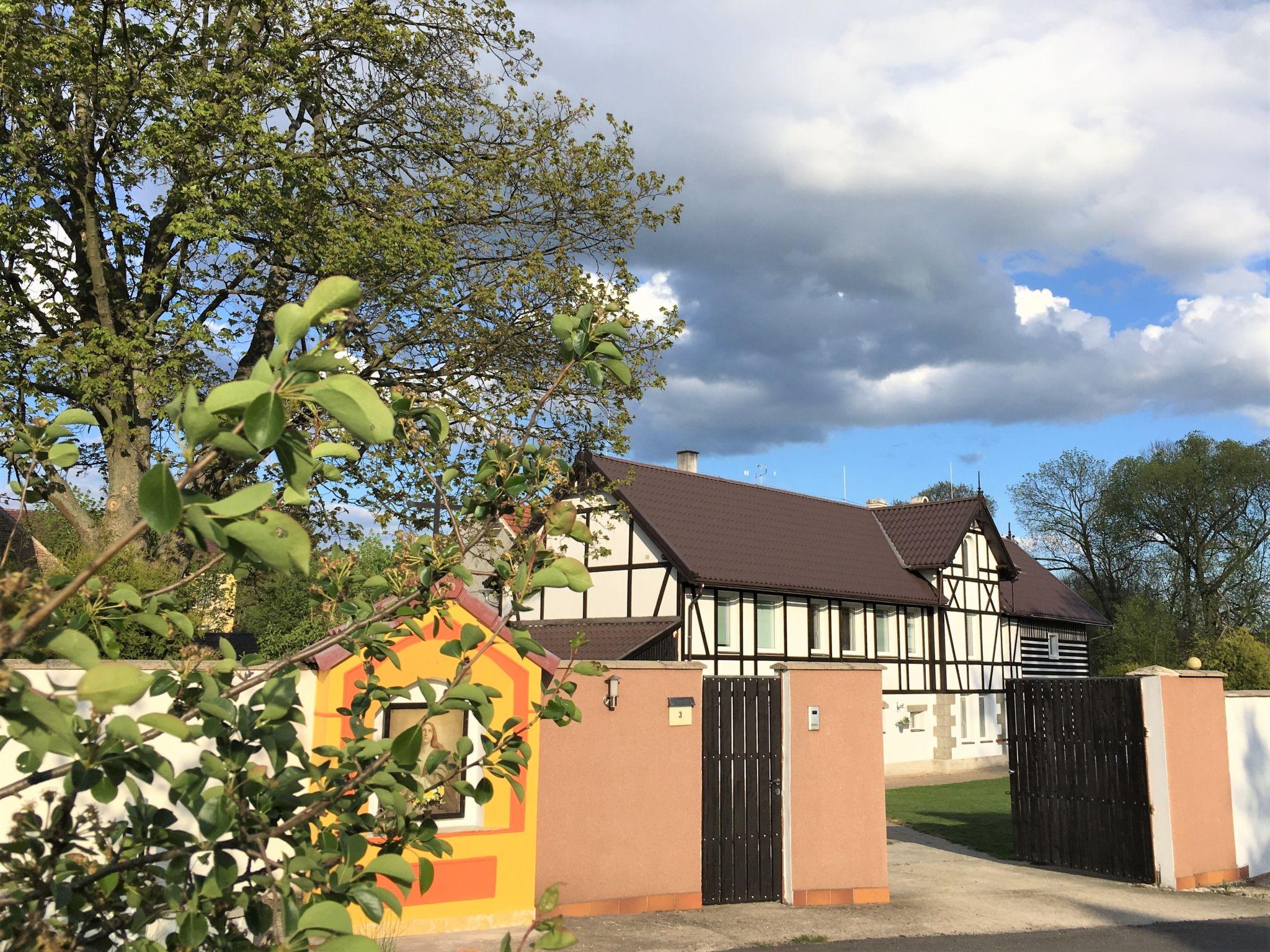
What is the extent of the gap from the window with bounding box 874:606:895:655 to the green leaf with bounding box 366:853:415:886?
83.7 feet

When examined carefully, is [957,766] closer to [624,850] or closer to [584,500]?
[584,500]

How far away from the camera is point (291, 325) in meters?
1.30

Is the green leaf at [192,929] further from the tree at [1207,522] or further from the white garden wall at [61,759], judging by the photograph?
the tree at [1207,522]

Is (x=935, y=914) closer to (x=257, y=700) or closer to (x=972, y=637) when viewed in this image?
(x=257, y=700)

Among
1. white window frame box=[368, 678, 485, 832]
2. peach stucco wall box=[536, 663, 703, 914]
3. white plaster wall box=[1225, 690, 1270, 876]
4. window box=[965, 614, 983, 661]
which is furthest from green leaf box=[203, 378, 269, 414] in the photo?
window box=[965, 614, 983, 661]

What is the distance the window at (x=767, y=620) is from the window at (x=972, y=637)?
8369 mm

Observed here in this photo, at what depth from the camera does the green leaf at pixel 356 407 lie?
1183 millimetres

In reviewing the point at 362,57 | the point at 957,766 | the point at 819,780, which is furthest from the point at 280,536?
the point at 957,766

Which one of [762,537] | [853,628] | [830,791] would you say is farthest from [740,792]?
[853,628]

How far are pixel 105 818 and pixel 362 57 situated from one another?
11.7 metres

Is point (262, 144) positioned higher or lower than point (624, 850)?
higher

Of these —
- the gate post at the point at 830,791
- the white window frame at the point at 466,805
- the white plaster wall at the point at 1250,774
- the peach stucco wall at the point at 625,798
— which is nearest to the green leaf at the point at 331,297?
the white window frame at the point at 466,805

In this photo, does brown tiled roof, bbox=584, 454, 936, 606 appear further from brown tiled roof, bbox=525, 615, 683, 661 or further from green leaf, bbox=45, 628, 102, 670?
green leaf, bbox=45, 628, 102, 670

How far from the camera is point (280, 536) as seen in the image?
1.27 m
